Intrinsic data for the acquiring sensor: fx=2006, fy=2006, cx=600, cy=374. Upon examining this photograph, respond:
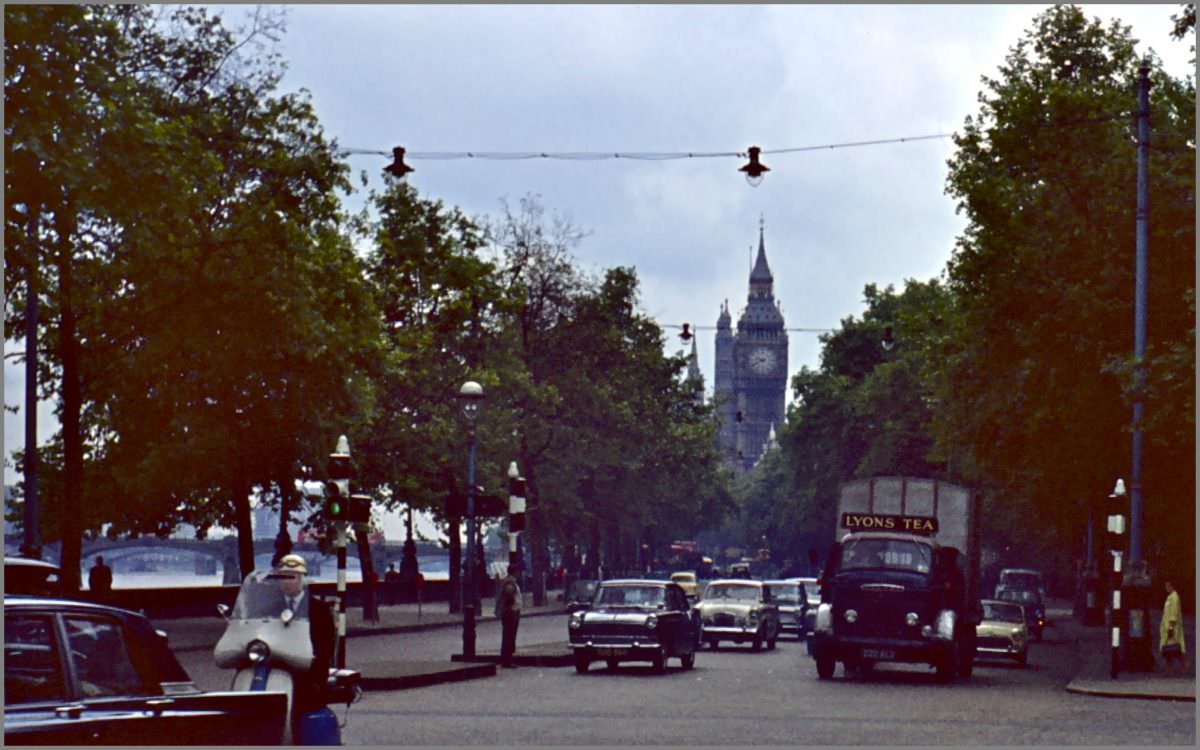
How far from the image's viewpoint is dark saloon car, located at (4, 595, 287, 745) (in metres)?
8.67

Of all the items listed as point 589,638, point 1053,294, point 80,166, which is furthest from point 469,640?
point 1053,294

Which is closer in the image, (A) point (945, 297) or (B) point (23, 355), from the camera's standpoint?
(B) point (23, 355)

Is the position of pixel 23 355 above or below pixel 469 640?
above

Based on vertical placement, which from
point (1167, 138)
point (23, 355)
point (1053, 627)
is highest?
point (1167, 138)

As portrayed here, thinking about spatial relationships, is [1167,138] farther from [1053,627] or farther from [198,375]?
[1053,627]

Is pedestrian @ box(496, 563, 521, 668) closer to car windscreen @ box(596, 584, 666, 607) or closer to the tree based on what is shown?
car windscreen @ box(596, 584, 666, 607)

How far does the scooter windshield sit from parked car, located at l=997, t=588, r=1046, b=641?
37765 mm

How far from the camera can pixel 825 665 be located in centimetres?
3156

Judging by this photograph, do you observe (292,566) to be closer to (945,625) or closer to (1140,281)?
(945,625)

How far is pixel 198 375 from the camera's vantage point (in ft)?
130

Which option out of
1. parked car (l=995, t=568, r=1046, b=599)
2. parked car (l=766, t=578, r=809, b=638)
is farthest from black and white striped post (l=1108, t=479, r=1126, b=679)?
parked car (l=995, t=568, r=1046, b=599)

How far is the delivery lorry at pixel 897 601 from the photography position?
3122 cm

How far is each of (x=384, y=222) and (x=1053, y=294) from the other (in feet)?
65.2

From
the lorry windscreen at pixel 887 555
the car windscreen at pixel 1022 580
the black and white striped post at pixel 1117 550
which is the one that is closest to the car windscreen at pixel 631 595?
the lorry windscreen at pixel 887 555
